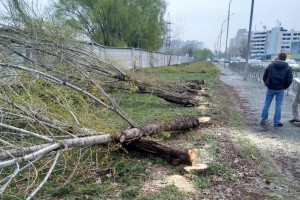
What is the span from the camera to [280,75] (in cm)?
716

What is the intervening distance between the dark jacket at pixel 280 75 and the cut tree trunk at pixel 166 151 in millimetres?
3566

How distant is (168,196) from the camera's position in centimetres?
356

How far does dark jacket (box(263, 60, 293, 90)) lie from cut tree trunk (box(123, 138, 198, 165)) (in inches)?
140

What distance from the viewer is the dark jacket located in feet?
23.4

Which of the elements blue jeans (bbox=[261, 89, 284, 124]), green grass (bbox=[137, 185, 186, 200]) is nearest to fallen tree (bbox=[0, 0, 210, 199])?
green grass (bbox=[137, 185, 186, 200])

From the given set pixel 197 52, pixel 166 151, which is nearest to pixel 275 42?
pixel 197 52

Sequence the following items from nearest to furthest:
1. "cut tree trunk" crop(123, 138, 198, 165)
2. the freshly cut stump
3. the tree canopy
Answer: the freshly cut stump, "cut tree trunk" crop(123, 138, 198, 165), the tree canopy

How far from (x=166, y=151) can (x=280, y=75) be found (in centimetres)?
395

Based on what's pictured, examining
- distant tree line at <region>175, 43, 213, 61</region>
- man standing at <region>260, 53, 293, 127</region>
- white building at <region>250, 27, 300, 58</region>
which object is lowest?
distant tree line at <region>175, 43, 213, 61</region>

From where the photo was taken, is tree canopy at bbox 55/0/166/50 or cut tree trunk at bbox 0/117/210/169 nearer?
cut tree trunk at bbox 0/117/210/169

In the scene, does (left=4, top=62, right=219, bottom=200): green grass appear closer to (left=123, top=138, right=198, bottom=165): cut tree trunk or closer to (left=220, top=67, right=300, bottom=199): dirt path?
(left=123, top=138, right=198, bottom=165): cut tree trunk

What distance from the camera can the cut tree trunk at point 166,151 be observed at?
4400mm

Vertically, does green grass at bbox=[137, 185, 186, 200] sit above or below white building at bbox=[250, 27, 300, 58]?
below

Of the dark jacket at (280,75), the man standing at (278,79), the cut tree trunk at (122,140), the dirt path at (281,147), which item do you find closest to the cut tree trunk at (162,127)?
the cut tree trunk at (122,140)
